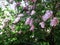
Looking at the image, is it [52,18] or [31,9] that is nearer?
[52,18]

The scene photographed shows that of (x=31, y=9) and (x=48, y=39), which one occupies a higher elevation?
A: (x=31, y=9)

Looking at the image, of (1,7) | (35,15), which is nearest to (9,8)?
(1,7)

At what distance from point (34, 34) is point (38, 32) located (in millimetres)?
80

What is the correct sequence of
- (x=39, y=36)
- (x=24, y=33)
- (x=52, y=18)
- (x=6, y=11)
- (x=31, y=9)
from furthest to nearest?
1. (x=6, y=11)
2. (x=24, y=33)
3. (x=39, y=36)
4. (x=31, y=9)
5. (x=52, y=18)

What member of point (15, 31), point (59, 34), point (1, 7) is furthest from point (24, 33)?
point (1, 7)

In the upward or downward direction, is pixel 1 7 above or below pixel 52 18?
below

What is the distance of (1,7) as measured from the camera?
3.39 m

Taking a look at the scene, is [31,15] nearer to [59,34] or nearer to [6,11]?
[59,34]

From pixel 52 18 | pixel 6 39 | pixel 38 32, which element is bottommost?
pixel 6 39

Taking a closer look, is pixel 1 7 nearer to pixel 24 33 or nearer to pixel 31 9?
pixel 24 33

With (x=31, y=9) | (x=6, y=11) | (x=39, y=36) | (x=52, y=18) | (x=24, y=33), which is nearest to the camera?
(x=52, y=18)

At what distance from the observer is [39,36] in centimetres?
274

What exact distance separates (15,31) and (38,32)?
0.44 m

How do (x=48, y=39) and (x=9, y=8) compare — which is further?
(x=9, y=8)
